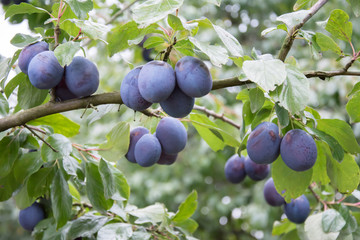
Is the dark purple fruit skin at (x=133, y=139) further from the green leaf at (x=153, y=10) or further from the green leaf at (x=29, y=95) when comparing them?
the green leaf at (x=153, y=10)

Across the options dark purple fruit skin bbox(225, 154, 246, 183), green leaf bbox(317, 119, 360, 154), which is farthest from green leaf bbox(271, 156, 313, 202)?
dark purple fruit skin bbox(225, 154, 246, 183)

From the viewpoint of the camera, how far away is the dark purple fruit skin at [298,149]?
2.74 ft

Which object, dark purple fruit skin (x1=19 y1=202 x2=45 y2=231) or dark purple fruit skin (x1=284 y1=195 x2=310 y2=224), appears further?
dark purple fruit skin (x1=284 y1=195 x2=310 y2=224)

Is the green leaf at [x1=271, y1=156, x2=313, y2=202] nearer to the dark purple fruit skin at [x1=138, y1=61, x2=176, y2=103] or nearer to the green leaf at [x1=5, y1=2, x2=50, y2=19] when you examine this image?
the dark purple fruit skin at [x1=138, y1=61, x2=176, y2=103]

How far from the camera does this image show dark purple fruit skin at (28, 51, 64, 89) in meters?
0.80

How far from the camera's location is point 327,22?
0.93m

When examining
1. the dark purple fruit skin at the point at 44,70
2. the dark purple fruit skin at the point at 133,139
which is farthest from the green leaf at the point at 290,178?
the dark purple fruit skin at the point at 44,70

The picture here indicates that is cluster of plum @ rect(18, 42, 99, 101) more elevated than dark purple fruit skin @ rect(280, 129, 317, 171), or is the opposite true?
cluster of plum @ rect(18, 42, 99, 101)

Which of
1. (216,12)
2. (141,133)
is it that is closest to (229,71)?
(216,12)

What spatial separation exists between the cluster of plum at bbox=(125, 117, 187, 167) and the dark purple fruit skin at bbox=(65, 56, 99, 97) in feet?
0.67

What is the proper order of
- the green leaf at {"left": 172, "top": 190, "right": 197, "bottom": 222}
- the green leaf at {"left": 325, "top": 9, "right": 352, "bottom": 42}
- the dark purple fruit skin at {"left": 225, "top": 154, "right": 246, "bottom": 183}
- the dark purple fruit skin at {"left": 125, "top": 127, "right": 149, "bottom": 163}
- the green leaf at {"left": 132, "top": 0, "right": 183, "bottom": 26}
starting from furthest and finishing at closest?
the dark purple fruit skin at {"left": 225, "top": 154, "right": 246, "bottom": 183}
the green leaf at {"left": 172, "top": 190, "right": 197, "bottom": 222}
the dark purple fruit skin at {"left": 125, "top": 127, "right": 149, "bottom": 163}
the green leaf at {"left": 325, "top": 9, "right": 352, "bottom": 42}
the green leaf at {"left": 132, "top": 0, "right": 183, "bottom": 26}

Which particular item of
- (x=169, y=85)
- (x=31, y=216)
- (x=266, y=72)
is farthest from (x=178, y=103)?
(x=31, y=216)

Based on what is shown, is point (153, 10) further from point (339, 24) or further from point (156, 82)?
point (339, 24)

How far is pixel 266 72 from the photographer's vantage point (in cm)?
74
